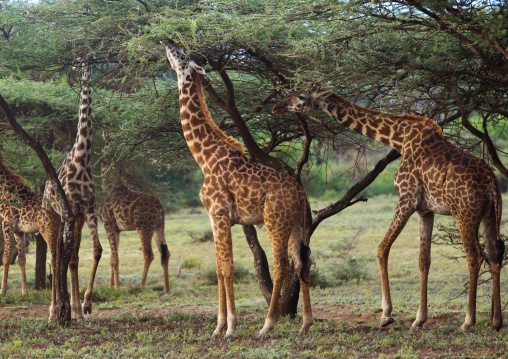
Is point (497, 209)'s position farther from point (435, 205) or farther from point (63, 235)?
point (63, 235)

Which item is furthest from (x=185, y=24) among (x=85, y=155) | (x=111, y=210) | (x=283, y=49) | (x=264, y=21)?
(x=111, y=210)

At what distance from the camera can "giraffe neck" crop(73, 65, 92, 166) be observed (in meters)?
8.77

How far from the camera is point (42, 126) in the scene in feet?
38.7

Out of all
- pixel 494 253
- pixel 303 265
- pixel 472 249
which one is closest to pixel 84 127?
pixel 303 265

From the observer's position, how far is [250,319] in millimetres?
8820

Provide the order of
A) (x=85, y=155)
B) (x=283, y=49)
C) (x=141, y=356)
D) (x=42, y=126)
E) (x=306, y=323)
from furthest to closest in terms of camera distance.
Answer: (x=42, y=126) < (x=85, y=155) < (x=283, y=49) < (x=306, y=323) < (x=141, y=356)

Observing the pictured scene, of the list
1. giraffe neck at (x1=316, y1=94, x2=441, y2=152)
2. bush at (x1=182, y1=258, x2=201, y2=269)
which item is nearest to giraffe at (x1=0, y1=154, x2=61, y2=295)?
giraffe neck at (x1=316, y1=94, x2=441, y2=152)

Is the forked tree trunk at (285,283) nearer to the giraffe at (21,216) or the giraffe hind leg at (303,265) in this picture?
the giraffe hind leg at (303,265)

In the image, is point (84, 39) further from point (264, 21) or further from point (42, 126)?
point (42, 126)

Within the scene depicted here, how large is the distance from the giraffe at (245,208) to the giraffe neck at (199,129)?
0.01 m

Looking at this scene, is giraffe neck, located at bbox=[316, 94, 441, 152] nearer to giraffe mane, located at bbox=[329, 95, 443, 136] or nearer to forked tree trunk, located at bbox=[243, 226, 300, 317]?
giraffe mane, located at bbox=[329, 95, 443, 136]

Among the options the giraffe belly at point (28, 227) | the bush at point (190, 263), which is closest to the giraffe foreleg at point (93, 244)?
the giraffe belly at point (28, 227)

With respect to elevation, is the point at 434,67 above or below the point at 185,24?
below

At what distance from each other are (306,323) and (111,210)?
7.35 meters
